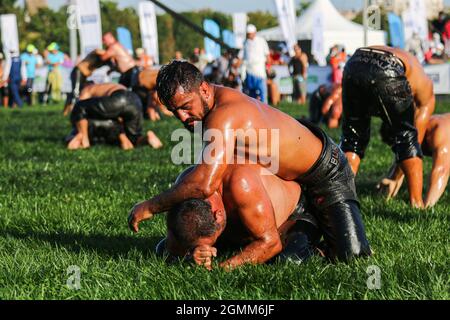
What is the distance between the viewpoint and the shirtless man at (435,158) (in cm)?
691

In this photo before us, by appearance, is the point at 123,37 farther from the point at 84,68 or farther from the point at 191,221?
the point at 191,221

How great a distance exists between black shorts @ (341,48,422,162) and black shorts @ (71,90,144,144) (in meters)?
5.18

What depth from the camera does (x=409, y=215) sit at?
621cm

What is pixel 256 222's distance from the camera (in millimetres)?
4395

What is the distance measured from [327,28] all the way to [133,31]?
1877 centimetres

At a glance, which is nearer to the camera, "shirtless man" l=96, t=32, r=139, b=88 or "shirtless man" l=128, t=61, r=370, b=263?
"shirtless man" l=128, t=61, r=370, b=263

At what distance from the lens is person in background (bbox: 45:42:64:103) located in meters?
27.9

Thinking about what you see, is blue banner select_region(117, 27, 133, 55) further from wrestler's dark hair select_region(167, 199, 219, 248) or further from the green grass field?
wrestler's dark hair select_region(167, 199, 219, 248)

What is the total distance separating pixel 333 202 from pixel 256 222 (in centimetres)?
61

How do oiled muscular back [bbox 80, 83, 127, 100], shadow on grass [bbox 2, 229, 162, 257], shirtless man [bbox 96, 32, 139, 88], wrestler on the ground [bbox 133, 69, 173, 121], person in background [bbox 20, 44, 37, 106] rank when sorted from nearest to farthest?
shadow on grass [bbox 2, 229, 162, 257] → oiled muscular back [bbox 80, 83, 127, 100] → wrestler on the ground [bbox 133, 69, 173, 121] → shirtless man [bbox 96, 32, 139, 88] → person in background [bbox 20, 44, 37, 106]

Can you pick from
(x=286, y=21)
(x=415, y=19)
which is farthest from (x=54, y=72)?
(x=415, y=19)

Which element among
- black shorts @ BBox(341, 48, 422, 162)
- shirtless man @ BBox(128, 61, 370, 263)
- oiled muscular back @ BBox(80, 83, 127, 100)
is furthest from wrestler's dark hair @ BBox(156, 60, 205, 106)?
oiled muscular back @ BBox(80, 83, 127, 100)

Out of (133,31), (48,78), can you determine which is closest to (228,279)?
(48,78)

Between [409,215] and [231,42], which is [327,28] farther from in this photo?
[409,215]
